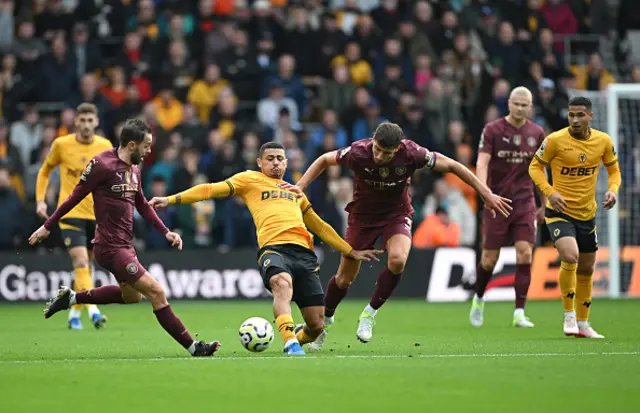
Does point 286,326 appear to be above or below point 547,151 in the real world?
below

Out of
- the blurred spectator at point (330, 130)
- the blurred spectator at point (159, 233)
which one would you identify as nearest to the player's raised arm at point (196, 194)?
the blurred spectator at point (159, 233)

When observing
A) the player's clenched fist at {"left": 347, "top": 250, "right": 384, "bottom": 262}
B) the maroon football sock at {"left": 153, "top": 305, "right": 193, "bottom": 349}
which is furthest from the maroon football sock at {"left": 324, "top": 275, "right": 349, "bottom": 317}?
the maroon football sock at {"left": 153, "top": 305, "right": 193, "bottom": 349}

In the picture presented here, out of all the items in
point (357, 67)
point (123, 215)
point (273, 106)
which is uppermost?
point (357, 67)

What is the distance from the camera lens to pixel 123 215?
10.9 metres

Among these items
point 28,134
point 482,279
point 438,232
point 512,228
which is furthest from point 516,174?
point 28,134

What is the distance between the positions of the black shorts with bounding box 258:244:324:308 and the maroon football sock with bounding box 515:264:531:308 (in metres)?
4.67

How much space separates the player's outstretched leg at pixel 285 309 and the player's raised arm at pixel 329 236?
2.99ft

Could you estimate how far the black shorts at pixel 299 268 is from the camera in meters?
10.7

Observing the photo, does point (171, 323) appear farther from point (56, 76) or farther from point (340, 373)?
point (56, 76)

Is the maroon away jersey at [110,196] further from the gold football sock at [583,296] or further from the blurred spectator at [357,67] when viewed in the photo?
the blurred spectator at [357,67]

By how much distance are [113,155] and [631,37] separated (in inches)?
707

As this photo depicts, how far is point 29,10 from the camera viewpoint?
2406cm

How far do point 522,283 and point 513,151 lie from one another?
1638 mm

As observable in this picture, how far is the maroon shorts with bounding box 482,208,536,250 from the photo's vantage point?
14.9 m
